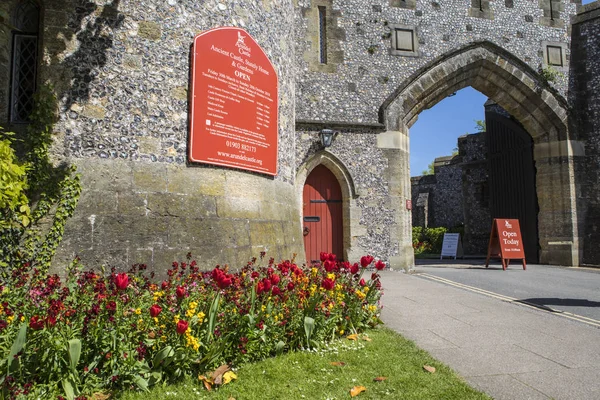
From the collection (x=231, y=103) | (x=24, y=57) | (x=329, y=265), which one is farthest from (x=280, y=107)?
(x=329, y=265)

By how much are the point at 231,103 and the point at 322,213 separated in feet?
17.0

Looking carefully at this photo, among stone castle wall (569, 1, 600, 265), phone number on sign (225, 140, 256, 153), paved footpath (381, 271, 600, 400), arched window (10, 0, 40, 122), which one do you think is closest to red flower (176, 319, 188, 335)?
paved footpath (381, 271, 600, 400)

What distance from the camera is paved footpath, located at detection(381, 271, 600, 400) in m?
2.89

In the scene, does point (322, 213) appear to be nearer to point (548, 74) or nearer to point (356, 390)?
point (356, 390)

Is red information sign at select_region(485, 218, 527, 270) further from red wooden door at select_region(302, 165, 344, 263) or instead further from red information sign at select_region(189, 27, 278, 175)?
red information sign at select_region(189, 27, 278, 175)

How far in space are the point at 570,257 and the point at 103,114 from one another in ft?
39.9

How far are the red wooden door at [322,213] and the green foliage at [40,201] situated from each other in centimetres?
629

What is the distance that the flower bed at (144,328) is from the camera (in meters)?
2.51

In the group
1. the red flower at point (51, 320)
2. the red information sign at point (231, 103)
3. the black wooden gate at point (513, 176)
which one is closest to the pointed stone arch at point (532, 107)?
the black wooden gate at point (513, 176)

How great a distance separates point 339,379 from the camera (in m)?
2.95

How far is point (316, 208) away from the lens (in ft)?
34.1

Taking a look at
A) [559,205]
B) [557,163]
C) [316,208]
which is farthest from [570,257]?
[316,208]

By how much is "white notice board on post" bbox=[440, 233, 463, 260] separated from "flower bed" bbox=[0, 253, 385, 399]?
13211mm

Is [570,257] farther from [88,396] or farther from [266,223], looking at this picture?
[88,396]
